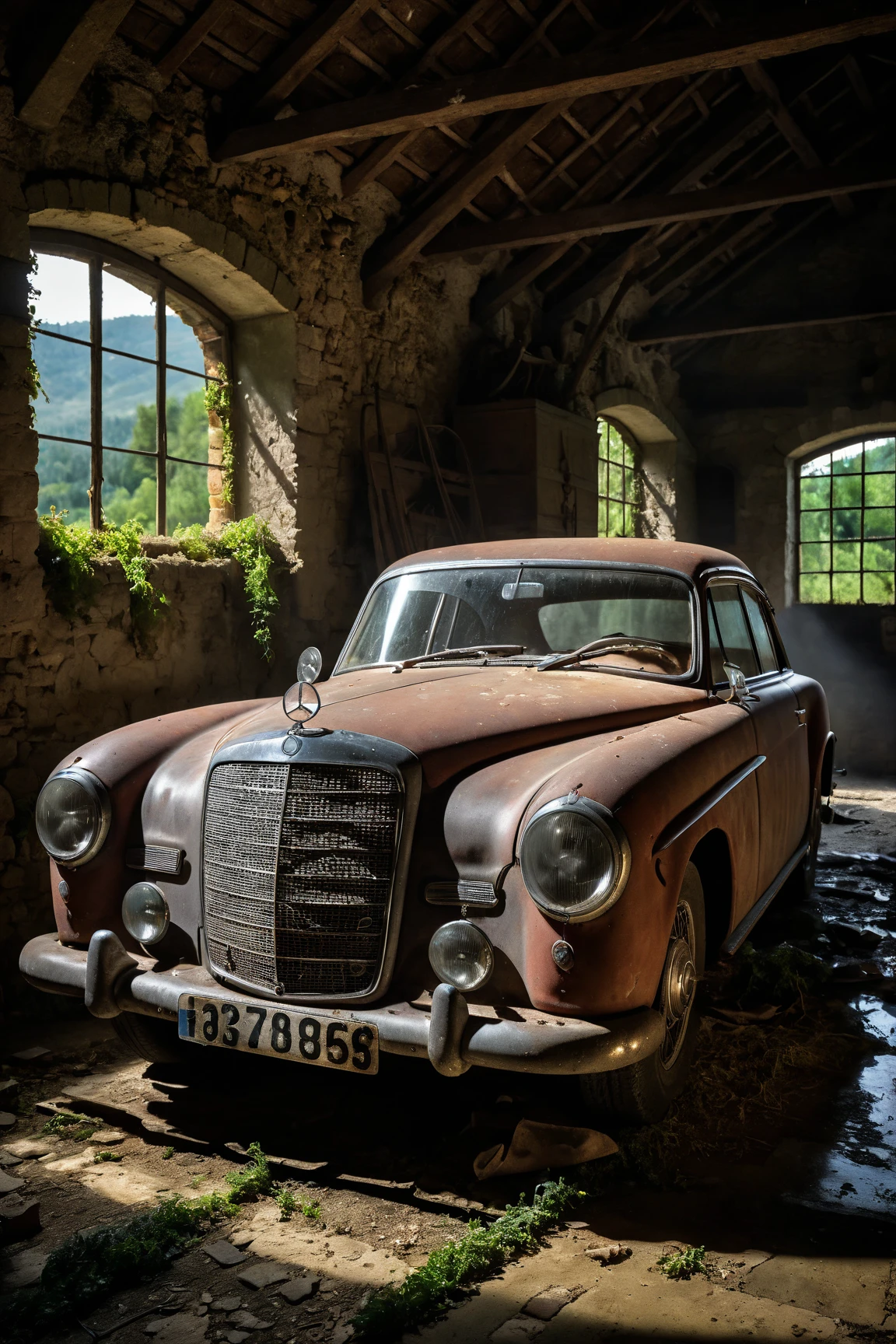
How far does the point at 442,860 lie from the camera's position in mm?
2748

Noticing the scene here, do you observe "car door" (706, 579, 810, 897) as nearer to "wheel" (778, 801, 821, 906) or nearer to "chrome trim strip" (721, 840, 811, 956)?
"chrome trim strip" (721, 840, 811, 956)

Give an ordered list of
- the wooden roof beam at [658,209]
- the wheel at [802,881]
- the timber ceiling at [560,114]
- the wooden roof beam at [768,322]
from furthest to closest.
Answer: the wooden roof beam at [768,322] < the wooden roof beam at [658,209] < the timber ceiling at [560,114] < the wheel at [802,881]

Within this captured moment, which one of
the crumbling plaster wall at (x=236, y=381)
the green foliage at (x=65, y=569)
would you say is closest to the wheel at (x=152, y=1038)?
the crumbling plaster wall at (x=236, y=381)

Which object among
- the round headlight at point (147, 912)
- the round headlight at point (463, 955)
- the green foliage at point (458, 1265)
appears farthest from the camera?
the round headlight at point (147, 912)

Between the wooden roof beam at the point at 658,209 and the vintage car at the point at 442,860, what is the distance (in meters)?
5.32

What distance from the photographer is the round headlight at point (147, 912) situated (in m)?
3.10

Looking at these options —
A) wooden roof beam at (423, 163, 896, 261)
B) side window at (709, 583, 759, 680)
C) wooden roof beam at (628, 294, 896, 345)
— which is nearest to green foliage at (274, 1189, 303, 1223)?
side window at (709, 583, 759, 680)

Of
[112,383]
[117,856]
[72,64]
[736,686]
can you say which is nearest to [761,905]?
[736,686]

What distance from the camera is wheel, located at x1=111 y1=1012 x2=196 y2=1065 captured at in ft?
11.2

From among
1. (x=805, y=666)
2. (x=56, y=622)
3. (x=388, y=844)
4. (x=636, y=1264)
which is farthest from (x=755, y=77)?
(x=636, y=1264)

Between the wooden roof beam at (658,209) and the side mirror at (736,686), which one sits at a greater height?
the wooden roof beam at (658,209)

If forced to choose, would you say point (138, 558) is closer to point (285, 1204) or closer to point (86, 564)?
point (86, 564)

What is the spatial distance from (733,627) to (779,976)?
140 centimetres

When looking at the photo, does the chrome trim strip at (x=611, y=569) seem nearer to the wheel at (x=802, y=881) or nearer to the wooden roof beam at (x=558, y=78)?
the wheel at (x=802, y=881)
